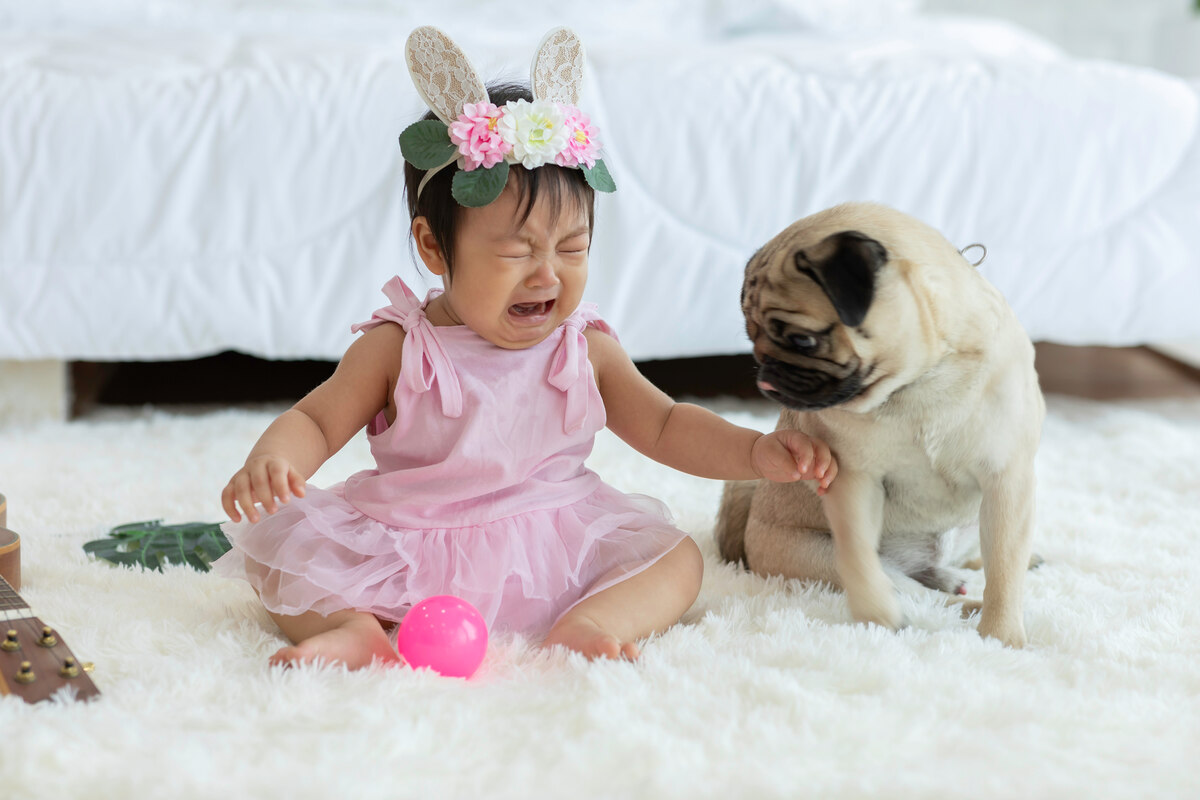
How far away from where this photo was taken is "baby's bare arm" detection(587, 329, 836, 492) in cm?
99

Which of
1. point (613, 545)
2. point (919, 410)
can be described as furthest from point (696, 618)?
point (919, 410)

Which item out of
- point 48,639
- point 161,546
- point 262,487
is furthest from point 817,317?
point 161,546

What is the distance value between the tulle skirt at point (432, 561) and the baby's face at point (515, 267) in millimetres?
200

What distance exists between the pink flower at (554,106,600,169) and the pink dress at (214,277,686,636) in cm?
18

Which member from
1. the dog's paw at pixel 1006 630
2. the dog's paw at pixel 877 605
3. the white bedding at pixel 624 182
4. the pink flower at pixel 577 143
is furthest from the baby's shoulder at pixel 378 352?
the white bedding at pixel 624 182

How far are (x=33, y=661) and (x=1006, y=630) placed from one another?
812 millimetres

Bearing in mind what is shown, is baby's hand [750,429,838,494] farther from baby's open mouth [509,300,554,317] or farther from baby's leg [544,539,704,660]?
baby's open mouth [509,300,554,317]

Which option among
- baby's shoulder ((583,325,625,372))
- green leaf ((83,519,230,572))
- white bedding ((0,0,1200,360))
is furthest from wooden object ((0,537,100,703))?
white bedding ((0,0,1200,360))

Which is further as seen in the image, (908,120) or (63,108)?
(908,120)

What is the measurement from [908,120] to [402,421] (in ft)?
4.03

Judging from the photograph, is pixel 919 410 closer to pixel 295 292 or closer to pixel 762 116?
pixel 762 116

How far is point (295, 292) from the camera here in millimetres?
1808

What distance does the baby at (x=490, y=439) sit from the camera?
98 centimetres

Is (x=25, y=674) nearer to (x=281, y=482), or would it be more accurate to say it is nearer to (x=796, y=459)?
(x=281, y=482)
